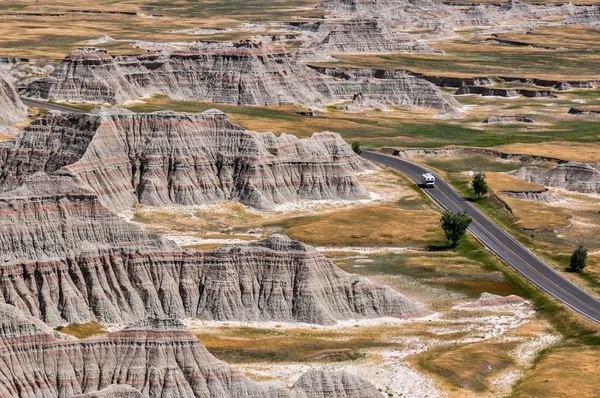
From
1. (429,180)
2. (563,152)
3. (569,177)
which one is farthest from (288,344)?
(563,152)

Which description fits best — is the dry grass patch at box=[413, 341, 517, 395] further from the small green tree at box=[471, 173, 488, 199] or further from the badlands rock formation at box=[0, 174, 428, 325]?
the small green tree at box=[471, 173, 488, 199]

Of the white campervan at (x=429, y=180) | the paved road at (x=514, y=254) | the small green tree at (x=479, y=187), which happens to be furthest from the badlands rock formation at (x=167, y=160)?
the small green tree at (x=479, y=187)

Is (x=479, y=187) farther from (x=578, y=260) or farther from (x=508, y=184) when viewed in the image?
(x=578, y=260)

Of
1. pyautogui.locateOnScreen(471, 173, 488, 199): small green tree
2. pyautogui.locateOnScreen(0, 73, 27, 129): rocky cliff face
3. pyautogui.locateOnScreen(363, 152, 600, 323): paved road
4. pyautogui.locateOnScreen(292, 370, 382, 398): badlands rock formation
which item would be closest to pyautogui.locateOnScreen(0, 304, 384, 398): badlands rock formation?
pyautogui.locateOnScreen(292, 370, 382, 398): badlands rock formation

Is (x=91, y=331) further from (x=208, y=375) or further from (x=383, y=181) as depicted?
(x=383, y=181)

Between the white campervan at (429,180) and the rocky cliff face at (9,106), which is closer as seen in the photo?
the white campervan at (429,180)

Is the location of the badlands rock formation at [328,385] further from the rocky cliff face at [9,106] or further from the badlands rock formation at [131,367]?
the rocky cliff face at [9,106]
